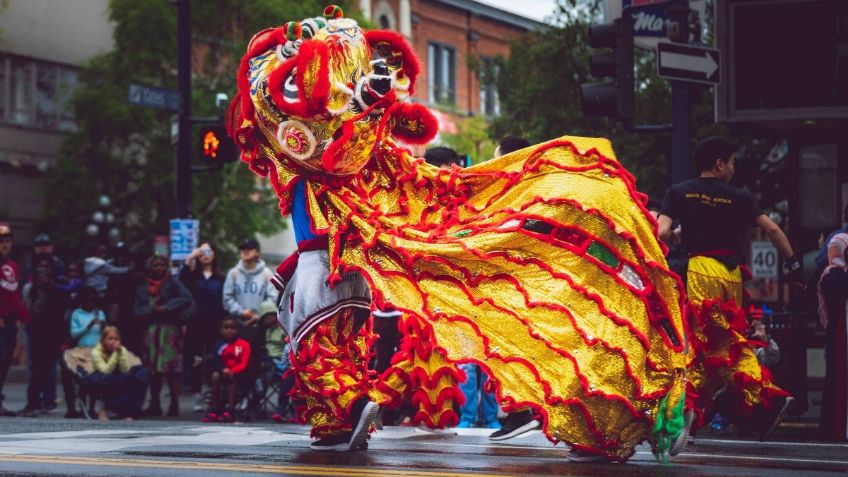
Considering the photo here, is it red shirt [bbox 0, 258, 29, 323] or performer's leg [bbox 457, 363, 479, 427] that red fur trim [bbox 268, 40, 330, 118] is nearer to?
performer's leg [bbox 457, 363, 479, 427]

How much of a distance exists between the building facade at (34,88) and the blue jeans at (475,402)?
80.0 feet

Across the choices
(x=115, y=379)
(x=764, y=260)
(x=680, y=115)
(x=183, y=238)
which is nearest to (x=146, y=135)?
(x=764, y=260)

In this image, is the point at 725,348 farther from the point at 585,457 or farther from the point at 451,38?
the point at 451,38

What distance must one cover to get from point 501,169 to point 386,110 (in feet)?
2.33

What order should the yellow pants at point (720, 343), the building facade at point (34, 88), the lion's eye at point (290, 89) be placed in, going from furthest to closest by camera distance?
the building facade at point (34, 88)
the yellow pants at point (720, 343)
the lion's eye at point (290, 89)

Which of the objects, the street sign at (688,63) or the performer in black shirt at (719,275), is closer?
the performer in black shirt at (719,275)

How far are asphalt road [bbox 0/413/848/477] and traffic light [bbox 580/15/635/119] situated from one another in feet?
11.4

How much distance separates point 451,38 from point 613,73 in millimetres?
40219

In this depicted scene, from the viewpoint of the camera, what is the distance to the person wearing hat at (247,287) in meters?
15.1

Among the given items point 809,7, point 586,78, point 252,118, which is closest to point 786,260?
point 252,118

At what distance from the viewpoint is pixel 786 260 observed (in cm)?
934

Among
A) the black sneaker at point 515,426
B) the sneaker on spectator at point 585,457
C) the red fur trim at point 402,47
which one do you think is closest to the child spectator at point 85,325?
the black sneaker at point 515,426

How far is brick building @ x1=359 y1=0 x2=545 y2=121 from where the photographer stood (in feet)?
164

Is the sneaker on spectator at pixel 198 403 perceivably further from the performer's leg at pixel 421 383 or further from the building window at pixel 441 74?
the building window at pixel 441 74
